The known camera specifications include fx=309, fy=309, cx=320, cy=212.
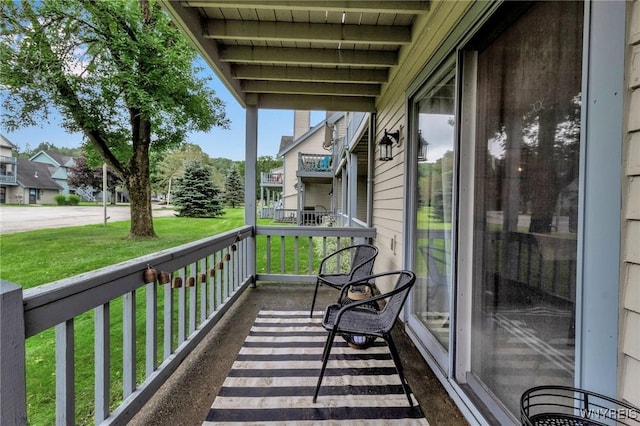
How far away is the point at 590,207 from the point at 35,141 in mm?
10892

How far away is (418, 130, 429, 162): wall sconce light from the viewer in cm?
257

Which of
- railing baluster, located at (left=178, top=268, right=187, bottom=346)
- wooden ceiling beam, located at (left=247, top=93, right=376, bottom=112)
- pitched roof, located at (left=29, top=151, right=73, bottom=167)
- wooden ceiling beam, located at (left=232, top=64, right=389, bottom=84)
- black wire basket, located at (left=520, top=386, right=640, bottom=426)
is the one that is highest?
wooden ceiling beam, located at (left=232, top=64, right=389, bottom=84)

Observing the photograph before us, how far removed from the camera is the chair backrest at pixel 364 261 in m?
2.86

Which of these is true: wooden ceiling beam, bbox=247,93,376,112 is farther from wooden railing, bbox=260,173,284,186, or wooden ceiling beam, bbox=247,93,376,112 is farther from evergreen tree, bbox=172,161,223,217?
evergreen tree, bbox=172,161,223,217

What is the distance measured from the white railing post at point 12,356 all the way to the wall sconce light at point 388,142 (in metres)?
3.02

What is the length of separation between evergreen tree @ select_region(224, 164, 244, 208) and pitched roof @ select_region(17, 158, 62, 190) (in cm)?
2155

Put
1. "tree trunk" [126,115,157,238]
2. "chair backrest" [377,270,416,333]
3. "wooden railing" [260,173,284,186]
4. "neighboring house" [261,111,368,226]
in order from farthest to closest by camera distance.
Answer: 1. "wooden railing" [260,173,284,186]
2. "neighboring house" [261,111,368,226]
3. "tree trunk" [126,115,157,238]
4. "chair backrest" [377,270,416,333]

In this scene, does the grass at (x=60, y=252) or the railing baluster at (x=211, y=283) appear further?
the grass at (x=60, y=252)

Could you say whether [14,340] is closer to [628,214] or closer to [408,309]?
[628,214]

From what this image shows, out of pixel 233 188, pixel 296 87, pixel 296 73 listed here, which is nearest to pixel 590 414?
pixel 296 73

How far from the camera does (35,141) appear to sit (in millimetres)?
7941

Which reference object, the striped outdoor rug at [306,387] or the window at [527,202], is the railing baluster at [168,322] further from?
the window at [527,202]

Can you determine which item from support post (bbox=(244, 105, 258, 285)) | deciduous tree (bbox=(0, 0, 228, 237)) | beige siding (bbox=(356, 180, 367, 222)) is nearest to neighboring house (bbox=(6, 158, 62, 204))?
deciduous tree (bbox=(0, 0, 228, 237))

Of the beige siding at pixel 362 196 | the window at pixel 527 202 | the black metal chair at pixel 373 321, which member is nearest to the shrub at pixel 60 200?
the black metal chair at pixel 373 321
